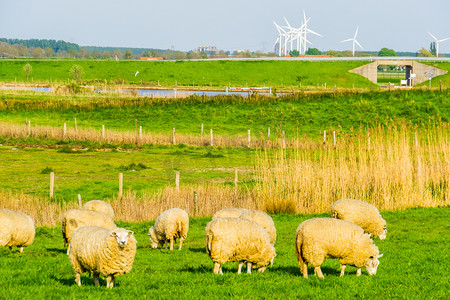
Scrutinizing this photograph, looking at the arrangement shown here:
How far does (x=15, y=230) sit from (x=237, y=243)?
7.21 meters

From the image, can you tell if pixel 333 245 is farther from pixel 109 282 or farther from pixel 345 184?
pixel 345 184

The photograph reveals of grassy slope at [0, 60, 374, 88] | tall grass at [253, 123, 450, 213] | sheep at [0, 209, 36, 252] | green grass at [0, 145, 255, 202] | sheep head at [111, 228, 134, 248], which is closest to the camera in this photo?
sheep head at [111, 228, 134, 248]

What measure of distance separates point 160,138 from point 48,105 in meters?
22.4

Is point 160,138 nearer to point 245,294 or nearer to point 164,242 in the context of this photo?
point 164,242

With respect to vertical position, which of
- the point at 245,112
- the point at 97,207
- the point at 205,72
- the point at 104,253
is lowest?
the point at 97,207

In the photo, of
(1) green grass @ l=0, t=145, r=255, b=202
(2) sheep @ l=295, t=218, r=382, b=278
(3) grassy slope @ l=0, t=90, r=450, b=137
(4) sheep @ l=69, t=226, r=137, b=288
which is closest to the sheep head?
(4) sheep @ l=69, t=226, r=137, b=288

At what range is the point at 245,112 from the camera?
7212 centimetres

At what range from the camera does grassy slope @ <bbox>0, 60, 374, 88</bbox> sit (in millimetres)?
135250

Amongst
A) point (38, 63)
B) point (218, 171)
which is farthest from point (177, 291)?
point (38, 63)

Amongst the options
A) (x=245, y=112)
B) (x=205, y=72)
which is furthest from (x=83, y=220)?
(x=205, y=72)

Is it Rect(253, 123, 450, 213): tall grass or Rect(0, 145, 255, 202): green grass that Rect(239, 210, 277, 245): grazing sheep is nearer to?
Rect(253, 123, 450, 213): tall grass

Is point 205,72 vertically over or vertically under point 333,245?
over

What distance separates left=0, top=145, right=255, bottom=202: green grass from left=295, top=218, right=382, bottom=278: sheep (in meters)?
18.4

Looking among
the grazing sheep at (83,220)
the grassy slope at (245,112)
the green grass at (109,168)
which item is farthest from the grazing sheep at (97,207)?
the grassy slope at (245,112)
